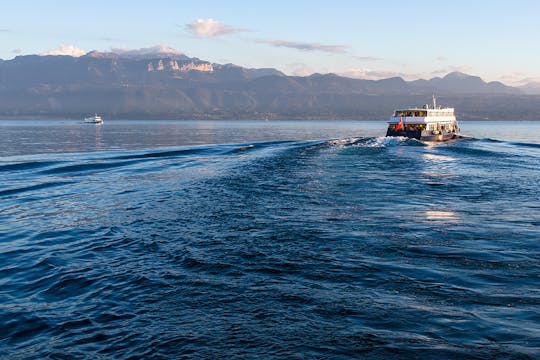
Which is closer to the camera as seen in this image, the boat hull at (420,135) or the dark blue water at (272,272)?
the dark blue water at (272,272)

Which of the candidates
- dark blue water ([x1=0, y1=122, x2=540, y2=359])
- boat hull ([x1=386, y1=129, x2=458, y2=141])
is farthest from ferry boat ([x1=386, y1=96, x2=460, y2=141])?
dark blue water ([x1=0, y1=122, x2=540, y2=359])

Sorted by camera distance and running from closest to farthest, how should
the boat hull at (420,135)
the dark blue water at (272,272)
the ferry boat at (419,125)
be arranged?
the dark blue water at (272,272), the boat hull at (420,135), the ferry boat at (419,125)

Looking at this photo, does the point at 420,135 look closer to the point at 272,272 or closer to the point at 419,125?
the point at 419,125

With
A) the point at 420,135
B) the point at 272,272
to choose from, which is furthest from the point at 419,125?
the point at 272,272

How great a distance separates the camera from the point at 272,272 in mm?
15547

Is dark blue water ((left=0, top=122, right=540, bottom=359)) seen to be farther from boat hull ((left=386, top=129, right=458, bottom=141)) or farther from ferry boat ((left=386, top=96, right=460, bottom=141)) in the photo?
ferry boat ((left=386, top=96, right=460, bottom=141))

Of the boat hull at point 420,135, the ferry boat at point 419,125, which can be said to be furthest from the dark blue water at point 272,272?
the ferry boat at point 419,125

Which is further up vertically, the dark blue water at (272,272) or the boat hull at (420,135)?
the boat hull at (420,135)

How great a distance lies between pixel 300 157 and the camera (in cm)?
5656

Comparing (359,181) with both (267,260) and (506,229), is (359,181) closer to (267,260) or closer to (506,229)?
(506,229)

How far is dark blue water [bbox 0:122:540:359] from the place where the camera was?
11.0 meters

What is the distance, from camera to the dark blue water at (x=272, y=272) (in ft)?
35.9

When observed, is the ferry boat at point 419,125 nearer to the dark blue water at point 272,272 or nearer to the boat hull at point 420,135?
the boat hull at point 420,135

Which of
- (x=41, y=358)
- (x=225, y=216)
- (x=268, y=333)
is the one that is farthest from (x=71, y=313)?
(x=225, y=216)
